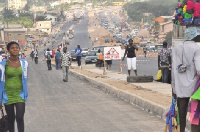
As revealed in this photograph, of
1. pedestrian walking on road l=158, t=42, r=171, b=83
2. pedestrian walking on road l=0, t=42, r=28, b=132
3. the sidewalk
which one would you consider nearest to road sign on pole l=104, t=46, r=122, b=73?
the sidewalk

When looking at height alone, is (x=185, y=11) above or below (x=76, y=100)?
above

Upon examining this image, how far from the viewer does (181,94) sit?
7.89 meters

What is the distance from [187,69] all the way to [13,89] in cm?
276

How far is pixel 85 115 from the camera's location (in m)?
13.4

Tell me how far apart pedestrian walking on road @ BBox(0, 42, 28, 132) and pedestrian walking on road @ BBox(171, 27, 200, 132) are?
7.96ft

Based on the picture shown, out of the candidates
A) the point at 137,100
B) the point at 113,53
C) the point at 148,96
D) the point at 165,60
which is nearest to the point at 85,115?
the point at 137,100

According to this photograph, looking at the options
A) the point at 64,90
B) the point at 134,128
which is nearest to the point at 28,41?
the point at 64,90

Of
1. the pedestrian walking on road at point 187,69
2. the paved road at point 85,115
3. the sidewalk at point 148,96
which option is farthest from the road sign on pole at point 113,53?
the pedestrian walking on road at point 187,69

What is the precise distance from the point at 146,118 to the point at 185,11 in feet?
16.0

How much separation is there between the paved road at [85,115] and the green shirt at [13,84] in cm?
238

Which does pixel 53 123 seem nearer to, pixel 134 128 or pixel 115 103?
pixel 134 128

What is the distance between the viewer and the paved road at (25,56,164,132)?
37.5ft

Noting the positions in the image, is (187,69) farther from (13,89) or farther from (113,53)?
(113,53)

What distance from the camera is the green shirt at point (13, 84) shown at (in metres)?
9.02
